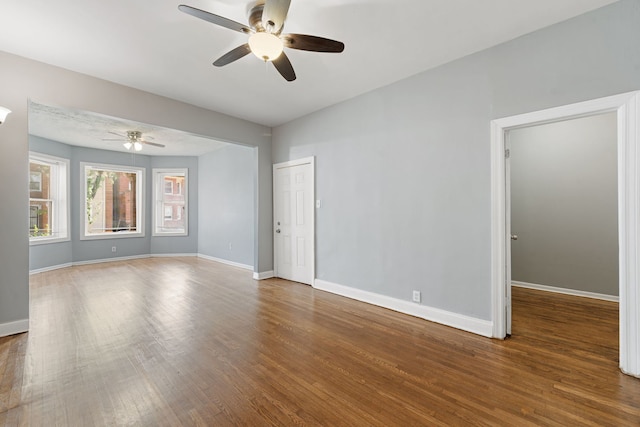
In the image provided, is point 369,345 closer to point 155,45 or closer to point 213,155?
point 155,45

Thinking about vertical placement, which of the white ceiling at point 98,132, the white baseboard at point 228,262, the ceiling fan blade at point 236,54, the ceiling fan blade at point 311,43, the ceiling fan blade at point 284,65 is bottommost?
the white baseboard at point 228,262

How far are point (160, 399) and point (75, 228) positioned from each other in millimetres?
6543

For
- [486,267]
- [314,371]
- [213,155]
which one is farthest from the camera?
[213,155]

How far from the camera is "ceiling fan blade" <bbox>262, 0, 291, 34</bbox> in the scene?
1.79 meters

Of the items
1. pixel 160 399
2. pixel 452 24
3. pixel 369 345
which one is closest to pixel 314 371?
pixel 369 345

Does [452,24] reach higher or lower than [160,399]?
higher

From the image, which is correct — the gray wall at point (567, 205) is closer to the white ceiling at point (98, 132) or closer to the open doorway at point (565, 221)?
the open doorway at point (565, 221)

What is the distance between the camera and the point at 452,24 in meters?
2.39

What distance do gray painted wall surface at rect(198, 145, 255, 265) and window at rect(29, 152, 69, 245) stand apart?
2804 mm

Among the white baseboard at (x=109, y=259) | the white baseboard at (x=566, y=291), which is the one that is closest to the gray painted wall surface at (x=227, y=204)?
the white baseboard at (x=109, y=259)

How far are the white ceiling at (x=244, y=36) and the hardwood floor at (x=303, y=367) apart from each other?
283 centimetres

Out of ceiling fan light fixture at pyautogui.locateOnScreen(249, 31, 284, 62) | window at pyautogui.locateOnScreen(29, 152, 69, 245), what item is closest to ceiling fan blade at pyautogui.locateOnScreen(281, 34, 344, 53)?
ceiling fan light fixture at pyautogui.locateOnScreen(249, 31, 284, 62)

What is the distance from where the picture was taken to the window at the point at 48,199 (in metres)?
5.54

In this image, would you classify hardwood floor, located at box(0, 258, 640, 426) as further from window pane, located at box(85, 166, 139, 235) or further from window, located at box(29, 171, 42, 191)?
window pane, located at box(85, 166, 139, 235)
